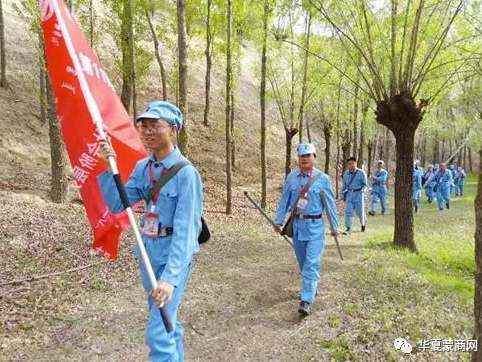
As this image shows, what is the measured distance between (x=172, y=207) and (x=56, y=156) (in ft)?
29.4


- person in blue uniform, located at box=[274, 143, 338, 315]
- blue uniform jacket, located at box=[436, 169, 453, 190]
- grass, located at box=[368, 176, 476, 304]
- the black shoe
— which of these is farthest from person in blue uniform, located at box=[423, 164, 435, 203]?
the black shoe

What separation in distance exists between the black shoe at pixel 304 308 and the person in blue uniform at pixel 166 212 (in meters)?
2.75

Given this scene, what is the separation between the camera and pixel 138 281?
7559 mm

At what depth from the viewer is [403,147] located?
10.7 metres

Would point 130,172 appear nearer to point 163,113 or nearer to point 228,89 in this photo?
point 163,113

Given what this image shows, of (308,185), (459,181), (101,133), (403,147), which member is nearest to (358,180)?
(403,147)

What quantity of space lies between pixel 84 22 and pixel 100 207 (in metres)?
17.3

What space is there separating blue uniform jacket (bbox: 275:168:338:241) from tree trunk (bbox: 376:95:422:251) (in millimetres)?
4249

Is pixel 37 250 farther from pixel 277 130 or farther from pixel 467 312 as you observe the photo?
pixel 277 130

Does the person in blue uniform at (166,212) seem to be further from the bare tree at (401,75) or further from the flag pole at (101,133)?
the bare tree at (401,75)

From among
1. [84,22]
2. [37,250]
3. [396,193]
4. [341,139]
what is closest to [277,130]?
[341,139]

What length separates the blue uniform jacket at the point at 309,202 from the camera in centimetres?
670

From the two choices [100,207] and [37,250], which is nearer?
[100,207]

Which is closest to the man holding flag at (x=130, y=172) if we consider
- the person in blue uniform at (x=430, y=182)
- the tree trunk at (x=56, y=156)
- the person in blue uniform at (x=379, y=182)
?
the tree trunk at (x=56, y=156)
